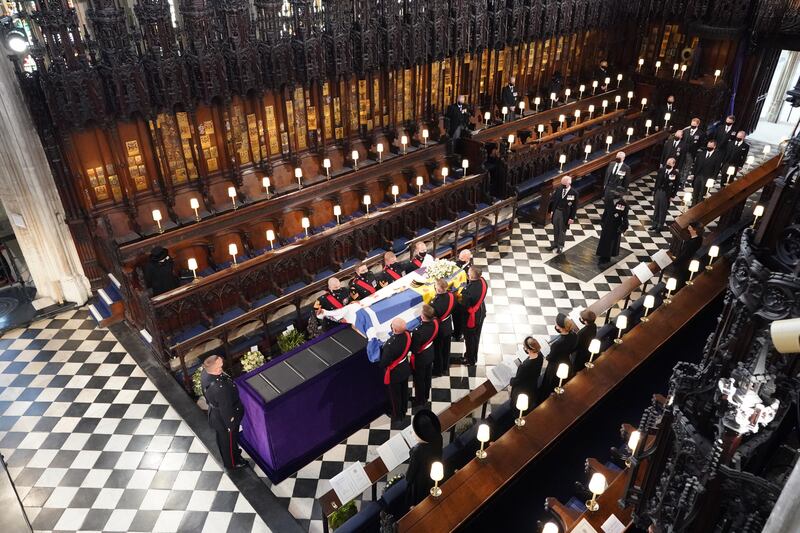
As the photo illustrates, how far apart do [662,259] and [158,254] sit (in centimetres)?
836

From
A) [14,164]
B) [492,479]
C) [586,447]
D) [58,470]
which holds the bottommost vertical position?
[58,470]

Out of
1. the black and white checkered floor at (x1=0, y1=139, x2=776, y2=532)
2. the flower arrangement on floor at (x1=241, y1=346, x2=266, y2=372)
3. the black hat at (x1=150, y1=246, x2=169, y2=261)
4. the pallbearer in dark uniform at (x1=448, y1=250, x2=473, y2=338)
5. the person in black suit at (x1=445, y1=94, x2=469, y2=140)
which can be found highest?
the person in black suit at (x1=445, y1=94, x2=469, y2=140)

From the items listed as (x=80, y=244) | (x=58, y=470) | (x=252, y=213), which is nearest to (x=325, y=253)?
(x=252, y=213)

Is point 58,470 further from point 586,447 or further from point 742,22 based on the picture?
point 742,22

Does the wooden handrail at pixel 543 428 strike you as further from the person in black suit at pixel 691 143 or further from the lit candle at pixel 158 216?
the lit candle at pixel 158 216

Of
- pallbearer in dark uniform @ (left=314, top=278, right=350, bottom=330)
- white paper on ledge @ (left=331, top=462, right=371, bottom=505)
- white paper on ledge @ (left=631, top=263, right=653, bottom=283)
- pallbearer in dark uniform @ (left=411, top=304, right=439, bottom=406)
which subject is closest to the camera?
white paper on ledge @ (left=331, top=462, right=371, bottom=505)

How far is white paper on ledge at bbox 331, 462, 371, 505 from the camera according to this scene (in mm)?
5488

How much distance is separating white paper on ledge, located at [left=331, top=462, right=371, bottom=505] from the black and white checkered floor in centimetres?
156

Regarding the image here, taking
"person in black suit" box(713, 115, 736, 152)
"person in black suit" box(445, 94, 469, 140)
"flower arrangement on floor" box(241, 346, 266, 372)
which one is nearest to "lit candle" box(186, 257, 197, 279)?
"flower arrangement on floor" box(241, 346, 266, 372)

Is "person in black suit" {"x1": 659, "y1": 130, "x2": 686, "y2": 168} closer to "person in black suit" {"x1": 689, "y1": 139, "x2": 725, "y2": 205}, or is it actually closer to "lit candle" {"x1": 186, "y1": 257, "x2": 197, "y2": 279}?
"person in black suit" {"x1": 689, "y1": 139, "x2": 725, "y2": 205}

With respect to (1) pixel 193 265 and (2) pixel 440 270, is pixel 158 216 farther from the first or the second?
(2) pixel 440 270

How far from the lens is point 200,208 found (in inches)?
434

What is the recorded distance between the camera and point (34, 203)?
9703mm

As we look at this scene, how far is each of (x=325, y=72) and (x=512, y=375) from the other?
7625mm
